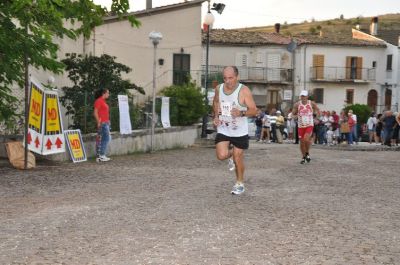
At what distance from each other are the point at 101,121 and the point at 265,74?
140ft

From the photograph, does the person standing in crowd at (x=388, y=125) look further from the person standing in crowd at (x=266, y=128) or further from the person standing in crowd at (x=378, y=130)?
the person standing in crowd at (x=266, y=128)

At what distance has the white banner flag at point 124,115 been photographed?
17.5 metres

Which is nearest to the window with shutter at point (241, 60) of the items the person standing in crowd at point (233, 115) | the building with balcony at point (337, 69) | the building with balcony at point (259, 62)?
the building with balcony at point (259, 62)

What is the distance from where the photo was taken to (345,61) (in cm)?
5925

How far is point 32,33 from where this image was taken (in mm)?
11766

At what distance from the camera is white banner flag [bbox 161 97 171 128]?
20.7 meters

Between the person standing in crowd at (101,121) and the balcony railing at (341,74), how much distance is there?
44.6 metres

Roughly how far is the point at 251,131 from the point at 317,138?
6.13 m

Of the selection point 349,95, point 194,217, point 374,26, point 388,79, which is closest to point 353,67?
point 349,95

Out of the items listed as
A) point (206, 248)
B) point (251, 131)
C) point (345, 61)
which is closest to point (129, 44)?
point (251, 131)

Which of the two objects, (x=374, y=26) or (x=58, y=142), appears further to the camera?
(x=374, y=26)

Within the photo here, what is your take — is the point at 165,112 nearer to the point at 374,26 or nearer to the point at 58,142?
the point at 58,142

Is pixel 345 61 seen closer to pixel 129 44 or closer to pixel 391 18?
pixel 129 44

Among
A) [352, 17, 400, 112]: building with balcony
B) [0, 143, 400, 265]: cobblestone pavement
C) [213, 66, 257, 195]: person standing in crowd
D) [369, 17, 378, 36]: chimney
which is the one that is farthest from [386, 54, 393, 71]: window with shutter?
[213, 66, 257, 195]: person standing in crowd
